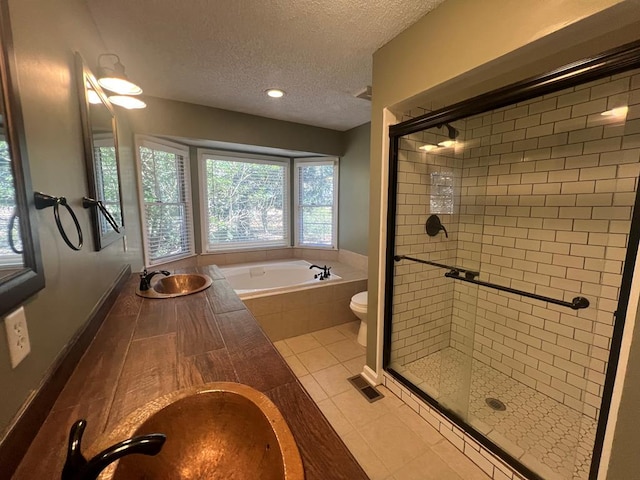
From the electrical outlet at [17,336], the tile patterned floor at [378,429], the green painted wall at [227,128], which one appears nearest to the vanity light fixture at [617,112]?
the tile patterned floor at [378,429]

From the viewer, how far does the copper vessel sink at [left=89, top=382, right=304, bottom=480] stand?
1.99ft

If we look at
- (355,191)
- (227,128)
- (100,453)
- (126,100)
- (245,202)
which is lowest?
(100,453)

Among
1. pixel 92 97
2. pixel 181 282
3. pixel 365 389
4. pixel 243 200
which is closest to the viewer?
pixel 92 97

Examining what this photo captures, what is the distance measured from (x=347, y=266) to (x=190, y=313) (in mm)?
2631

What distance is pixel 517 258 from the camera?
2.06 m

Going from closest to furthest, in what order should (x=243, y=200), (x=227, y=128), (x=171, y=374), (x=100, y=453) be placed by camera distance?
(x=100, y=453) → (x=171, y=374) → (x=227, y=128) → (x=243, y=200)

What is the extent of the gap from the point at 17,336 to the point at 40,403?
0.19 meters

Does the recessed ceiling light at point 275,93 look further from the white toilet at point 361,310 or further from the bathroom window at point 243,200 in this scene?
the white toilet at point 361,310

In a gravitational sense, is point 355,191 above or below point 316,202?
above

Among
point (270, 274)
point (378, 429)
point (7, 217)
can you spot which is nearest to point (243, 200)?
point (270, 274)

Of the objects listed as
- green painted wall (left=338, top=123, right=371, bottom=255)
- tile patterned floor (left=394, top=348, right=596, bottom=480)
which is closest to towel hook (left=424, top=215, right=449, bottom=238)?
tile patterned floor (left=394, top=348, right=596, bottom=480)

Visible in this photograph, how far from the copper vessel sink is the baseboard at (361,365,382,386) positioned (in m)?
1.65

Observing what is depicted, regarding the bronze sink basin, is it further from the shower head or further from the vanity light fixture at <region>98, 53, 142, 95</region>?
the shower head

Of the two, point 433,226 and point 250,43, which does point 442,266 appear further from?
point 250,43
